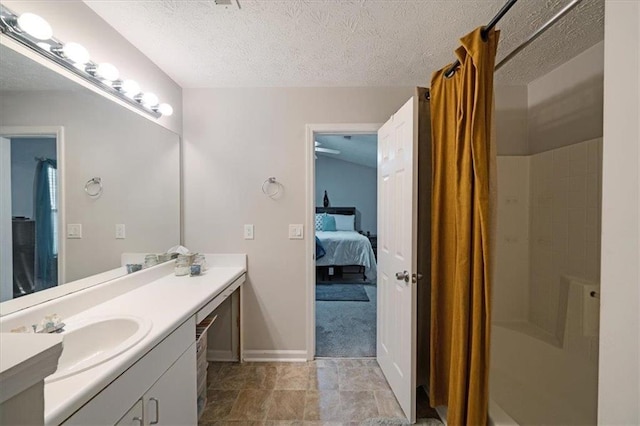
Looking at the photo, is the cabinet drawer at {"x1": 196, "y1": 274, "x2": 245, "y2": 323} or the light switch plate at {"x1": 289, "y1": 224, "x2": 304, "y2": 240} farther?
the light switch plate at {"x1": 289, "y1": 224, "x2": 304, "y2": 240}

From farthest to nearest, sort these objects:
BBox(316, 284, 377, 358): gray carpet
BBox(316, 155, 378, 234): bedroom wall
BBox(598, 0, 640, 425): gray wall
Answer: BBox(316, 155, 378, 234): bedroom wall
BBox(316, 284, 377, 358): gray carpet
BBox(598, 0, 640, 425): gray wall

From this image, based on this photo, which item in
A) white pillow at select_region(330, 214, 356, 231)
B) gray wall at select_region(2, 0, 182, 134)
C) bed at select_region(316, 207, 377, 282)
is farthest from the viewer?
white pillow at select_region(330, 214, 356, 231)

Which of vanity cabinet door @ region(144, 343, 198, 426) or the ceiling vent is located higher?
the ceiling vent

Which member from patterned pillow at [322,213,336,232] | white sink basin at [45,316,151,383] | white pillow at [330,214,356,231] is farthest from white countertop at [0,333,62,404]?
white pillow at [330,214,356,231]

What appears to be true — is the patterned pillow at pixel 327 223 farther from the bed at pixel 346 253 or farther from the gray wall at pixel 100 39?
the gray wall at pixel 100 39

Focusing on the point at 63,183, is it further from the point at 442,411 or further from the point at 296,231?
the point at 442,411

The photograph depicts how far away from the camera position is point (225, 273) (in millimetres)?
2033

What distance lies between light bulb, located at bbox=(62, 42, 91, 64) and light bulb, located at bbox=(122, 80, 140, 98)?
303mm

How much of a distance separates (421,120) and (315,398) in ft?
6.84

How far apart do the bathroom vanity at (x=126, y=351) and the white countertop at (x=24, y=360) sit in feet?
0.08

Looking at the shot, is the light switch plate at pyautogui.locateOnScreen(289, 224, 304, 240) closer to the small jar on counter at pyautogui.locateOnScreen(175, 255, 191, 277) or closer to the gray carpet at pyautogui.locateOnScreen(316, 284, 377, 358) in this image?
the small jar on counter at pyautogui.locateOnScreen(175, 255, 191, 277)

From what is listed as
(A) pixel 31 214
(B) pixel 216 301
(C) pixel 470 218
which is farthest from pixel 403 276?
(A) pixel 31 214

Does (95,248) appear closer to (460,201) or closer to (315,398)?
(315,398)

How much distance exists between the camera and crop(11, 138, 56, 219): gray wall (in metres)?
1.03
